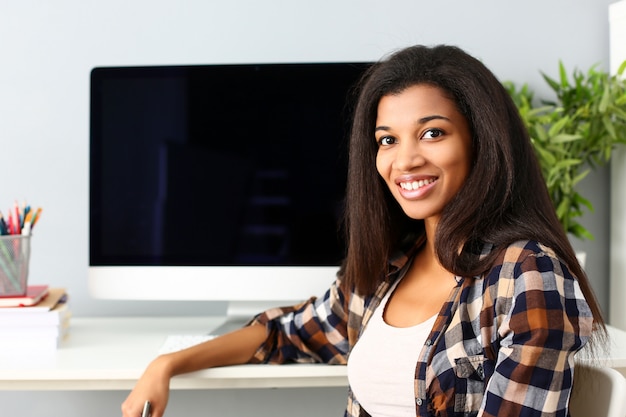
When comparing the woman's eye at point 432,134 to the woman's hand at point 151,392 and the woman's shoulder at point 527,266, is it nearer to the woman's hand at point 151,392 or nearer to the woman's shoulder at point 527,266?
the woman's shoulder at point 527,266

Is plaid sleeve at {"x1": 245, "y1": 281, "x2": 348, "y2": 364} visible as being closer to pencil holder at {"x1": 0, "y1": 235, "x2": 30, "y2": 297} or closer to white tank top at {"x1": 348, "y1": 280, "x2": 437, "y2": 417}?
white tank top at {"x1": 348, "y1": 280, "x2": 437, "y2": 417}

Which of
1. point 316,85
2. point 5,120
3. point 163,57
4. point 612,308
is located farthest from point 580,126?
point 5,120

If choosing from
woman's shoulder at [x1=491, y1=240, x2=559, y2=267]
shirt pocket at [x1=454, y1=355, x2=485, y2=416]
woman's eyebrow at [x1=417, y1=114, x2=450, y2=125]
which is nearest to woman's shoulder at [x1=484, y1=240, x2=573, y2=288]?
woman's shoulder at [x1=491, y1=240, x2=559, y2=267]

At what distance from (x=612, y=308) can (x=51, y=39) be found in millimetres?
1661

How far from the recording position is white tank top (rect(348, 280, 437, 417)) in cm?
113

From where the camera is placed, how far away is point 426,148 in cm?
115

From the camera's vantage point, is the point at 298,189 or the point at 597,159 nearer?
the point at 298,189

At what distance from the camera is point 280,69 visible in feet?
5.42

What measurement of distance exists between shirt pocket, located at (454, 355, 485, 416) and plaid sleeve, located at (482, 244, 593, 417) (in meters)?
0.09

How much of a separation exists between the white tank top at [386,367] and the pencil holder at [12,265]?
747 mm

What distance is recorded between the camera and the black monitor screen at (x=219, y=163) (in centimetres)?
166

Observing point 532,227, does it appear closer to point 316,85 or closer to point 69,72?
point 316,85

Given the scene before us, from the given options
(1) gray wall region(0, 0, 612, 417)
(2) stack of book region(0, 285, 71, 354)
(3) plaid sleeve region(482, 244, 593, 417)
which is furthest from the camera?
(1) gray wall region(0, 0, 612, 417)

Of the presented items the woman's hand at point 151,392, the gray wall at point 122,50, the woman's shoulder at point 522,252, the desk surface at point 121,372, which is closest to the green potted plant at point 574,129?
the gray wall at point 122,50
